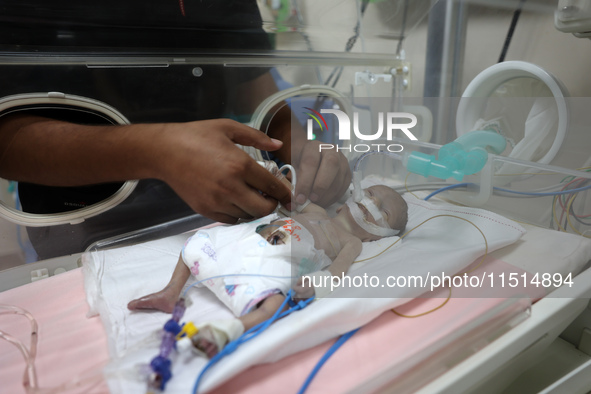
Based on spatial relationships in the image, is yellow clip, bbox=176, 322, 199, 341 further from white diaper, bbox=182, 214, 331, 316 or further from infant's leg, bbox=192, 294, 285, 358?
white diaper, bbox=182, 214, 331, 316

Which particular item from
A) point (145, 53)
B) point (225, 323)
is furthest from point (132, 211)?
point (225, 323)

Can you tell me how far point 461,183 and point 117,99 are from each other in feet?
3.82

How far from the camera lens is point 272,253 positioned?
892 millimetres

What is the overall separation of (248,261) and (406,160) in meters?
0.57

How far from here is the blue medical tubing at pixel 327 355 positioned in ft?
2.13

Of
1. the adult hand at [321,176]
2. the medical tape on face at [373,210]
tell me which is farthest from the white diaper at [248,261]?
the medical tape on face at [373,210]

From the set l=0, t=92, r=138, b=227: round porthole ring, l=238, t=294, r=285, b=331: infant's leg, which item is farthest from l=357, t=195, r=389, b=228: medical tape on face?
l=0, t=92, r=138, b=227: round porthole ring

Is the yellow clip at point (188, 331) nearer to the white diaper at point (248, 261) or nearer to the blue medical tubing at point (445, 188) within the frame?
the white diaper at point (248, 261)

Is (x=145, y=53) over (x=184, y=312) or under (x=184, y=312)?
over

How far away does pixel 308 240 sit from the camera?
3.13ft

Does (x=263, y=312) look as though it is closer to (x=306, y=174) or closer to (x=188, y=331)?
(x=188, y=331)

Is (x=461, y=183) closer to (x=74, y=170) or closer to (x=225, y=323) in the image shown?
(x=225, y=323)

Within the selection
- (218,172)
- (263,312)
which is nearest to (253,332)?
(263,312)

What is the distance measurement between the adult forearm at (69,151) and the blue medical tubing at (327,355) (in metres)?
0.66
